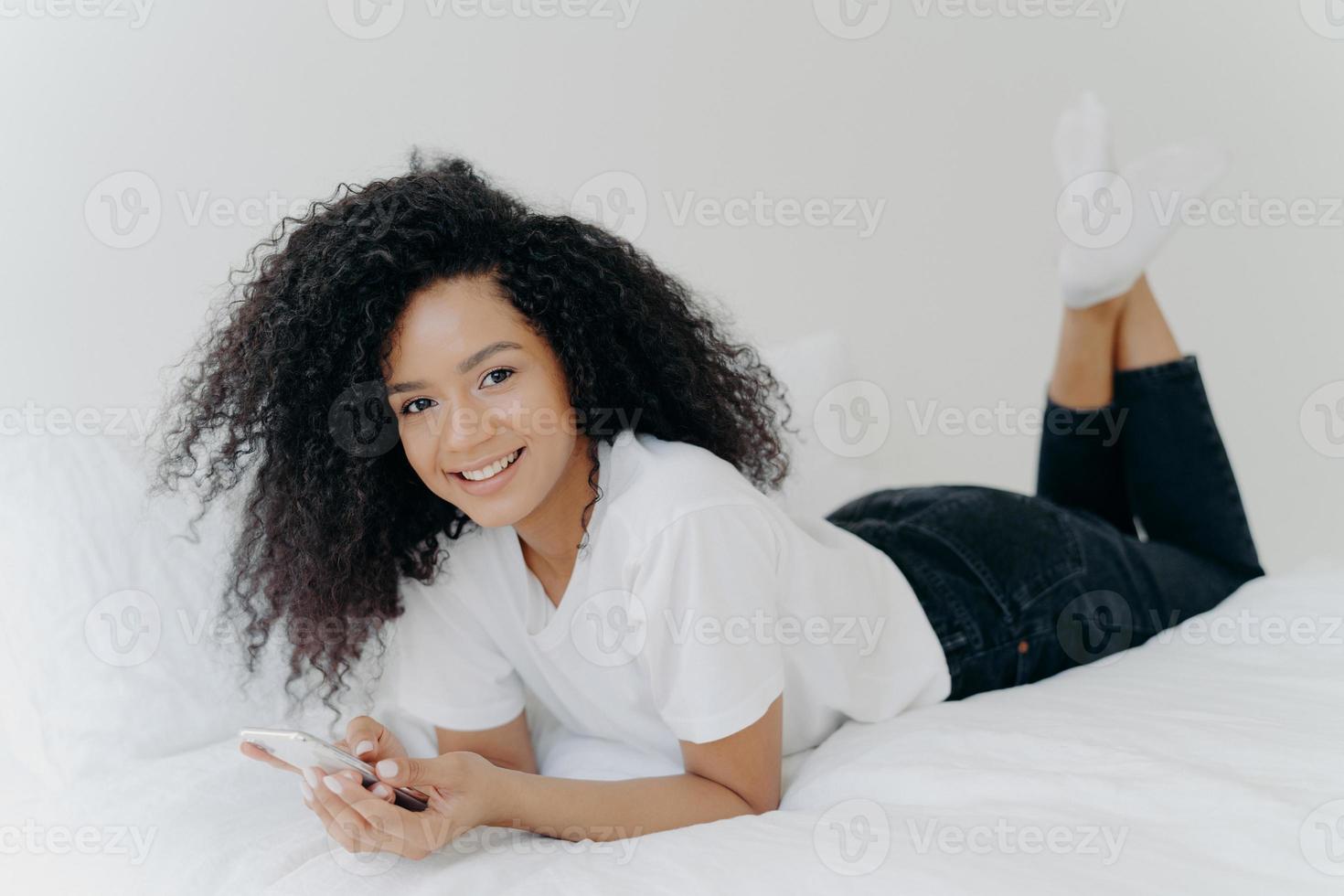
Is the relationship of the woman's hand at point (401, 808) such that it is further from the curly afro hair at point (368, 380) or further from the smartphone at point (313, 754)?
the curly afro hair at point (368, 380)

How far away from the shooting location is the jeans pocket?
137 cm

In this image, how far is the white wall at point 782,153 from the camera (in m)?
1.51

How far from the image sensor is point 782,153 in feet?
6.58

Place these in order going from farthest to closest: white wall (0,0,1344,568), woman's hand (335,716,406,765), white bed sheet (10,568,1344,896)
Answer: white wall (0,0,1344,568) → woman's hand (335,716,406,765) → white bed sheet (10,568,1344,896)

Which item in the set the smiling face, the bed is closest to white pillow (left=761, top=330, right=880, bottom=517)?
the bed

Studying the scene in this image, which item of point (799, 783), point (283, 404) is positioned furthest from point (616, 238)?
point (799, 783)

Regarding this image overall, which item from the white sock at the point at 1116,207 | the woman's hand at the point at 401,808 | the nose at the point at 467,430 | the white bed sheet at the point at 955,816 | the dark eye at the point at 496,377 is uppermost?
the white sock at the point at 1116,207

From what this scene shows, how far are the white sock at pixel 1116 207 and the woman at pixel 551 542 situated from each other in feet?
1.18

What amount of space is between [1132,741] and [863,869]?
0.32 meters

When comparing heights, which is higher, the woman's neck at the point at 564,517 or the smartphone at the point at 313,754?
the woman's neck at the point at 564,517

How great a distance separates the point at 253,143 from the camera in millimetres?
1582

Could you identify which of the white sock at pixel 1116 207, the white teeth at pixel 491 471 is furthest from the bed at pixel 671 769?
the white sock at pixel 1116 207

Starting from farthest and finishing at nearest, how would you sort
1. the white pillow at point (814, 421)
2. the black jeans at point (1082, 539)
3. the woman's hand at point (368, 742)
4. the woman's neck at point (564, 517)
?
the white pillow at point (814, 421)
the black jeans at point (1082, 539)
the woman's neck at point (564, 517)
the woman's hand at point (368, 742)

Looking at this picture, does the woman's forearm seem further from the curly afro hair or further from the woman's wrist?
the curly afro hair
